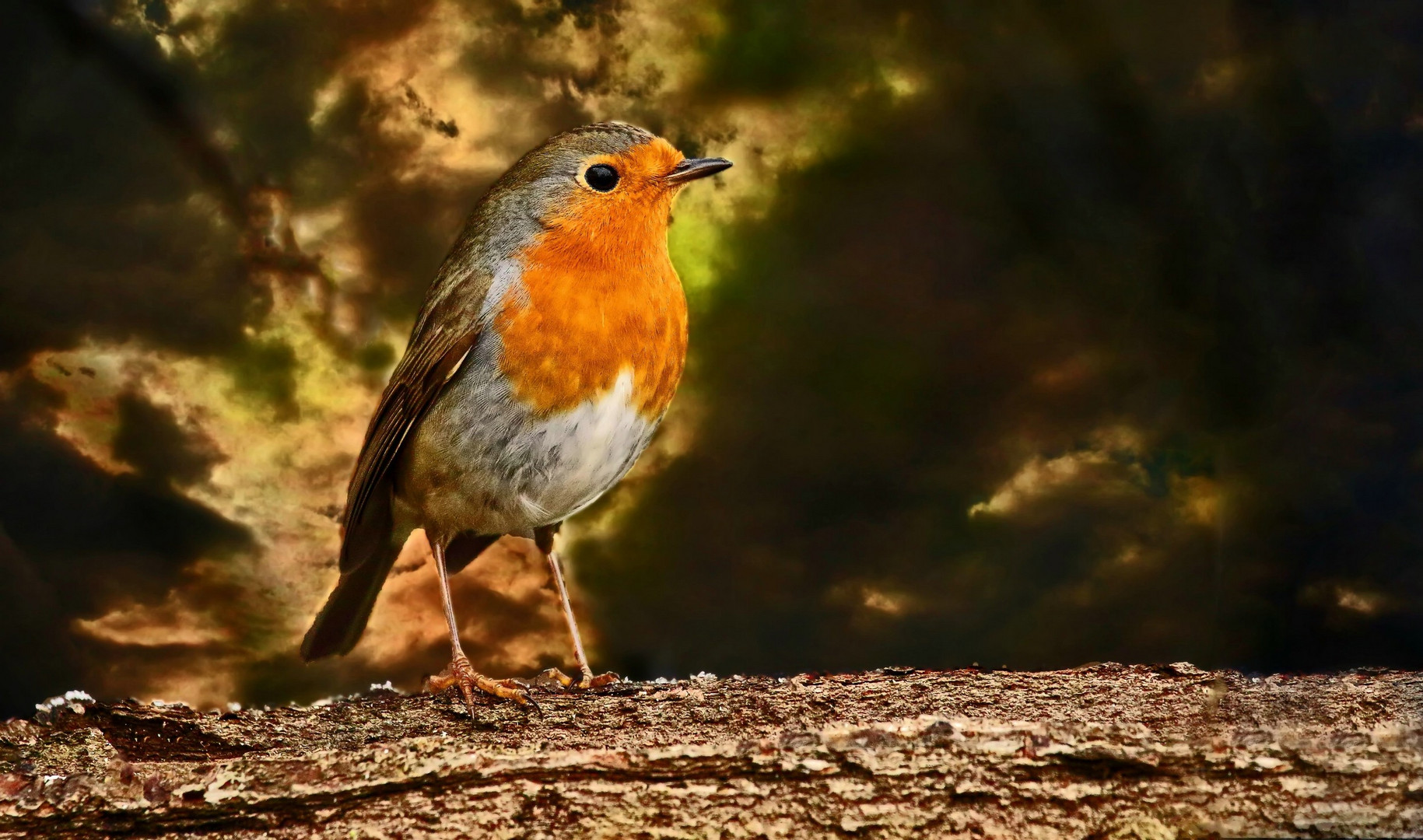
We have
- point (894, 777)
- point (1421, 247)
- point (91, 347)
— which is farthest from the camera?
point (91, 347)

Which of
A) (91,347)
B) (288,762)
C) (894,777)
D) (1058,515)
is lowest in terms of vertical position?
(894,777)

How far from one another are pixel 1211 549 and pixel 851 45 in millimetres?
1041

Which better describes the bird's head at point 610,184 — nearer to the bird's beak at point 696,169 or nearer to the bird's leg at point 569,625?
the bird's beak at point 696,169

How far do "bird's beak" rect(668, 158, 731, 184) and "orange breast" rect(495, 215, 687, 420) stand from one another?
0.24 ft

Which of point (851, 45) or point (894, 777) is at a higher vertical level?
point (851, 45)

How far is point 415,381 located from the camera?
2.14m

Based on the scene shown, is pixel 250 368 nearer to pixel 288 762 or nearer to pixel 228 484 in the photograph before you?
pixel 228 484

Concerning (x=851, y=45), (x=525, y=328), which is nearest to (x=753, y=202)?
(x=851, y=45)

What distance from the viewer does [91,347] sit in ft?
7.09

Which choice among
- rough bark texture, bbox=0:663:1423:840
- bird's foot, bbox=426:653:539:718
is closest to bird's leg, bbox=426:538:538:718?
bird's foot, bbox=426:653:539:718

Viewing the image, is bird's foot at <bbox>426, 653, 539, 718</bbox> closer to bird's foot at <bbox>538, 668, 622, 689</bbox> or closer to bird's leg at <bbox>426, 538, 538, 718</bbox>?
bird's leg at <bbox>426, 538, 538, 718</bbox>

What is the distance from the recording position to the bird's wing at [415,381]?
6.85 feet

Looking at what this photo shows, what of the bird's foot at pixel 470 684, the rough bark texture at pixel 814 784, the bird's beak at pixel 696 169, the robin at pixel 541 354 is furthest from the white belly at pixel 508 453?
the rough bark texture at pixel 814 784

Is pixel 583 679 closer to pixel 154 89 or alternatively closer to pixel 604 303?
pixel 604 303
